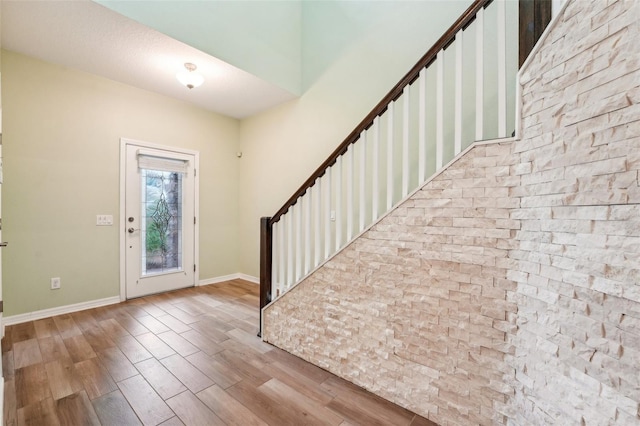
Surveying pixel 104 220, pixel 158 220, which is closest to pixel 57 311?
pixel 104 220

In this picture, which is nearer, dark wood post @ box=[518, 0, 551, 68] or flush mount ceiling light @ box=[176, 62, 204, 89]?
dark wood post @ box=[518, 0, 551, 68]

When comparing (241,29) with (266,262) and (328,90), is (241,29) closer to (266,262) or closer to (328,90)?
(328,90)

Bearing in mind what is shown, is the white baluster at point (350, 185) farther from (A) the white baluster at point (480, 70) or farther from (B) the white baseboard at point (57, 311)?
(B) the white baseboard at point (57, 311)

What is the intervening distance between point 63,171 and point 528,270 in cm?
431

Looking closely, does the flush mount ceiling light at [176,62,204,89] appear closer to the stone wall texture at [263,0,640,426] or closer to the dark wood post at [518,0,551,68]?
the stone wall texture at [263,0,640,426]

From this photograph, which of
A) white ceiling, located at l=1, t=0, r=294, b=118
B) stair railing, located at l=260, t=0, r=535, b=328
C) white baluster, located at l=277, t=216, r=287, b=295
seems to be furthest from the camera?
white baluster, located at l=277, t=216, r=287, b=295

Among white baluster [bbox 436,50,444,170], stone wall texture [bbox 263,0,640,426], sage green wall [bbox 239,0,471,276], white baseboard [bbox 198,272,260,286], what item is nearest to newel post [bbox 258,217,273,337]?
stone wall texture [bbox 263,0,640,426]

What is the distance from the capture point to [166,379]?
1.92m

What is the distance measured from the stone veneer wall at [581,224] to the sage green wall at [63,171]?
4128 mm

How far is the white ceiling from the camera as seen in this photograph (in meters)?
2.27

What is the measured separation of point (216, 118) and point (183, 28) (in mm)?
1823

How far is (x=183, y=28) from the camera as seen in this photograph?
263 centimetres

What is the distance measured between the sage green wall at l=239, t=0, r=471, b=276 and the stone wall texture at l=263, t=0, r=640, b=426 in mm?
1891

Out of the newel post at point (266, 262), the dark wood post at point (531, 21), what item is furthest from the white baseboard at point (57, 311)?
the dark wood post at point (531, 21)
